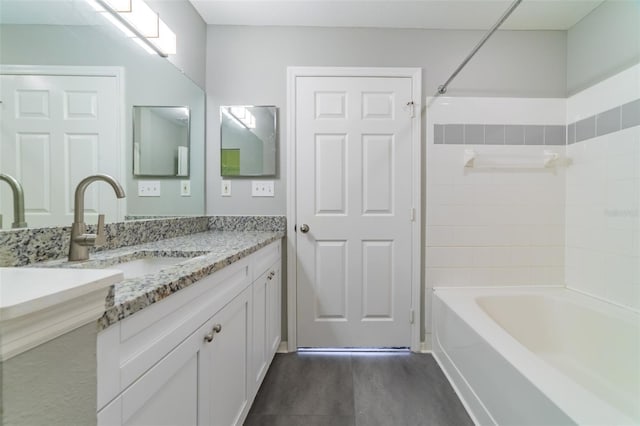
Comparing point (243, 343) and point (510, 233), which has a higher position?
point (510, 233)

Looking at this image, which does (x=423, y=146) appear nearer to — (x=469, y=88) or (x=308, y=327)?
(x=469, y=88)

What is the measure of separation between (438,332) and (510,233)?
2.90 ft

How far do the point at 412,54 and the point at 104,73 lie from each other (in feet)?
6.07

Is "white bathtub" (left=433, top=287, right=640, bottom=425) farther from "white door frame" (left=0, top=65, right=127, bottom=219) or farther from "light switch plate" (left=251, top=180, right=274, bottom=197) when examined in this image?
"white door frame" (left=0, top=65, right=127, bottom=219)

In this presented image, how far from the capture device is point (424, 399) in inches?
53.9

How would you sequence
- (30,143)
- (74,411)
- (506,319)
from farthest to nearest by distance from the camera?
(506,319), (30,143), (74,411)

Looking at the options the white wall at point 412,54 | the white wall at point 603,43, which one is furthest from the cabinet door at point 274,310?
the white wall at point 603,43

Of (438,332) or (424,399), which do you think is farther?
(438,332)

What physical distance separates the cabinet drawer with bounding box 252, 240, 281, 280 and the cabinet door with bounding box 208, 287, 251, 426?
0.13 m

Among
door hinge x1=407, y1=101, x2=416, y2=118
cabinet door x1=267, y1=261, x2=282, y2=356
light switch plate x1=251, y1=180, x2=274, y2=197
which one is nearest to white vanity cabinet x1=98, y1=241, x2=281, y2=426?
cabinet door x1=267, y1=261, x2=282, y2=356

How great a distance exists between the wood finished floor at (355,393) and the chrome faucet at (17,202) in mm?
1231

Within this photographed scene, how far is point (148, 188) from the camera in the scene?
140 cm

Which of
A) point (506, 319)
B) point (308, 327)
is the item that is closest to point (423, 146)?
point (506, 319)

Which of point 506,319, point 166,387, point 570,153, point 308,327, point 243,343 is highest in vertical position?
point 570,153
